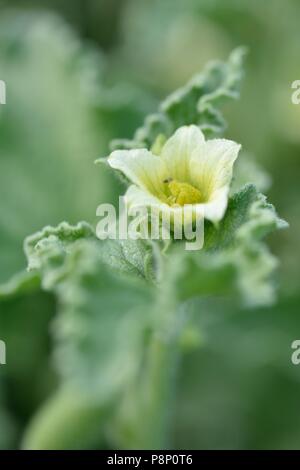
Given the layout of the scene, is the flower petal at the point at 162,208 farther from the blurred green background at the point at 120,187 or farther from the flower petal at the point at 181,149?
the blurred green background at the point at 120,187

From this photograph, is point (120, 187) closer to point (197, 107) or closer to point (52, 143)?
point (52, 143)

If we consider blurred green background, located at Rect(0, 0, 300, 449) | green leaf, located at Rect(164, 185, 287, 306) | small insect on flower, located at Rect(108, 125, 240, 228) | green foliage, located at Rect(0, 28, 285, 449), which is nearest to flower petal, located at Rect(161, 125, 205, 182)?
small insect on flower, located at Rect(108, 125, 240, 228)

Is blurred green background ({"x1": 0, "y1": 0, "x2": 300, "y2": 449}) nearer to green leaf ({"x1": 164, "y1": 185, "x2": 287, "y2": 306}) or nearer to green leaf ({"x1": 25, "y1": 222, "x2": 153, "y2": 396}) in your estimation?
green leaf ({"x1": 25, "y1": 222, "x2": 153, "y2": 396})

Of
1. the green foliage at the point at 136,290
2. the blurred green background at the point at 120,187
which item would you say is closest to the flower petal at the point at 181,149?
the green foliage at the point at 136,290

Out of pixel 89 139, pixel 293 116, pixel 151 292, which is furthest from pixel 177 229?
pixel 293 116

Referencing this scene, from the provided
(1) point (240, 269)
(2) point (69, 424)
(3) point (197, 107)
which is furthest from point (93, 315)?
(2) point (69, 424)

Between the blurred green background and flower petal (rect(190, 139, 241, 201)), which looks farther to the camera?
the blurred green background

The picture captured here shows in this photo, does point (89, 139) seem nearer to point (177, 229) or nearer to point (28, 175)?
point (28, 175)
